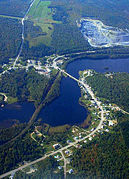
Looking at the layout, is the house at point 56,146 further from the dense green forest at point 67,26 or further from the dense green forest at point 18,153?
the dense green forest at point 67,26

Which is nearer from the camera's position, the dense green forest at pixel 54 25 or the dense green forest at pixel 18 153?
the dense green forest at pixel 18 153

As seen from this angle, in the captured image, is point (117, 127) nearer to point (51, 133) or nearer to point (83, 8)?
point (51, 133)

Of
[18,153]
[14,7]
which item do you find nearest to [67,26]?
[14,7]

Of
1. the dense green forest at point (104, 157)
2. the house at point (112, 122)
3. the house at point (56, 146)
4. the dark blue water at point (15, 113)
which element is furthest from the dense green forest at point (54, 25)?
the dense green forest at point (104, 157)

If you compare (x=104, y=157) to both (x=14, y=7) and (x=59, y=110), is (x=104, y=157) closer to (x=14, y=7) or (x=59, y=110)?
(x=59, y=110)

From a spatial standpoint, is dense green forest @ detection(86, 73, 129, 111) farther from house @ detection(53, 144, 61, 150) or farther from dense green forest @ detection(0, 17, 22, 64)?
dense green forest @ detection(0, 17, 22, 64)

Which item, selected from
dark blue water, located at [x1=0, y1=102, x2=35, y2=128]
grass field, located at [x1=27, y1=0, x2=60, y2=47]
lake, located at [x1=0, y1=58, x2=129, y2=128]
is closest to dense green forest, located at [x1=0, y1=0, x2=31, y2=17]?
grass field, located at [x1=27, y1=0, x2=60, y2=47]
